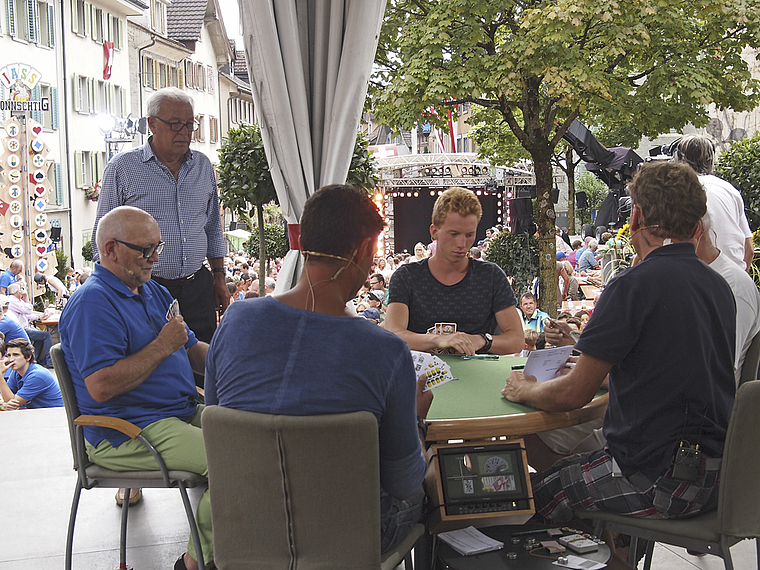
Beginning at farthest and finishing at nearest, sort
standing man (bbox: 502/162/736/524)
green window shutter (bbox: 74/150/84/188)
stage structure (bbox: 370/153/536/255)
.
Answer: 1. stage structure (bbox: 370/153/536/255)
2. green window shutter (bbox: 74/150/84/188)
3. standing man (bbox: 502/162/736/524)

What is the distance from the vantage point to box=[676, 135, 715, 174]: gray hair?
3412mm

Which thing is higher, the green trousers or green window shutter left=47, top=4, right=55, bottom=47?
green window shutter left=47, top=4, right=55, bottom=47

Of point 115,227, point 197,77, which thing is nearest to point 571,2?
point 115,227

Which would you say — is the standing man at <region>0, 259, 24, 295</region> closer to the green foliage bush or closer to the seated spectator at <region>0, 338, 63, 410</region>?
the seated spectator at <region>0, 338, 63, 410</region>

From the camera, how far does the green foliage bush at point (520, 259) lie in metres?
10.8

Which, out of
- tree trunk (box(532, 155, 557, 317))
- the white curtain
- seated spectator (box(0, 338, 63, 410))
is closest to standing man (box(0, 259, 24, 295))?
seated spectator (box(0, 338, 63, 410))

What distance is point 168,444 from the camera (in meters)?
2.34

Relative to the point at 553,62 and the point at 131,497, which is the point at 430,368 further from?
the point at 553,62

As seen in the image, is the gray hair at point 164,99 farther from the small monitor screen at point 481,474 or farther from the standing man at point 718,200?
the standing man at point 718,200

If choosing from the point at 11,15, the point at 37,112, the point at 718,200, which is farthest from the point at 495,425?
the point at 37,112

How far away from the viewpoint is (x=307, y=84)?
11.3 ft

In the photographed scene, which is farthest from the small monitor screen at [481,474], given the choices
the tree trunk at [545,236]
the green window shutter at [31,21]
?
the green window shutter at [31,21]

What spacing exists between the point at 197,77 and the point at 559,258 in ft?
70.0

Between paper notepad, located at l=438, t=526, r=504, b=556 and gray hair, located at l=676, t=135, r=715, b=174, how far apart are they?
7.10 feet
